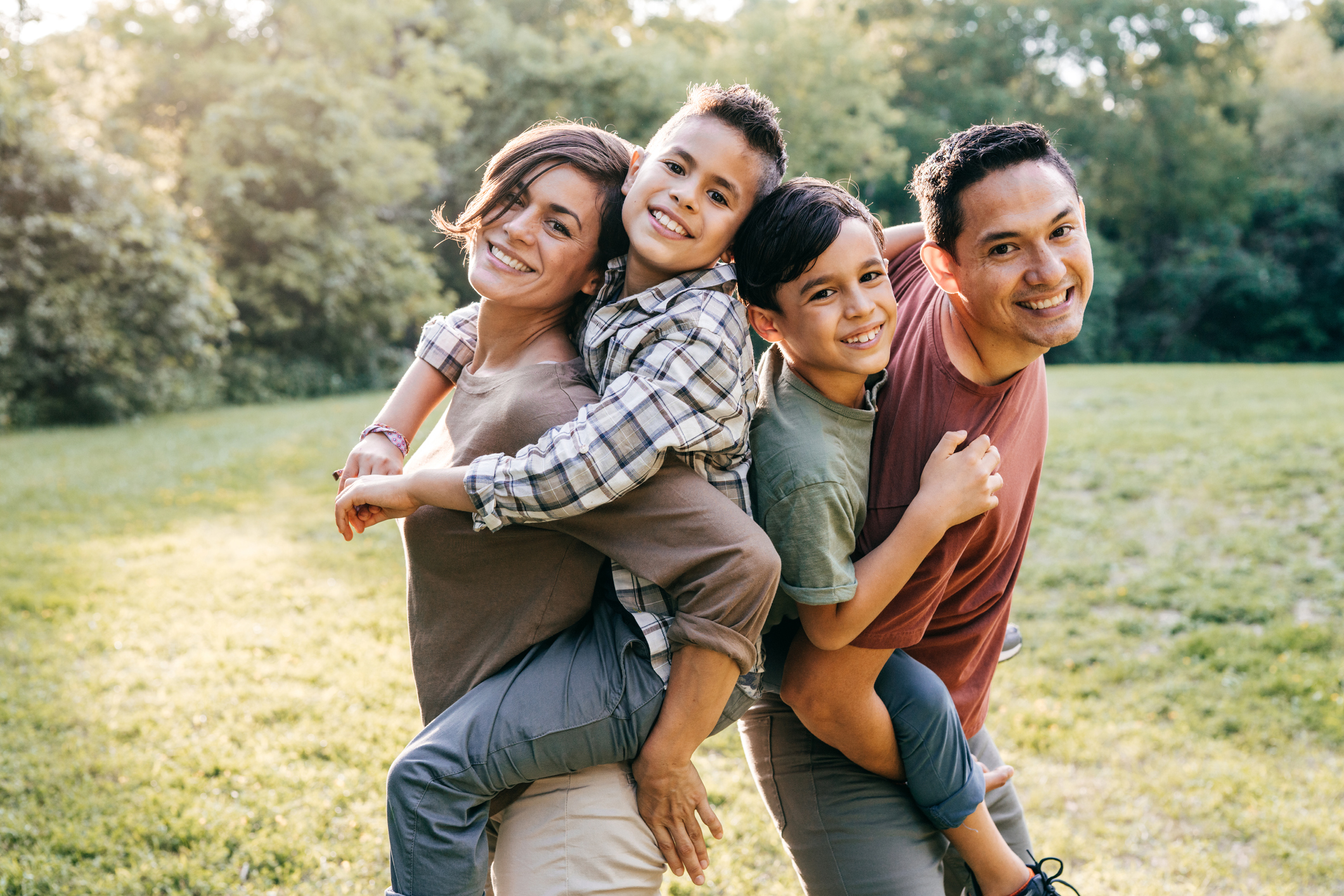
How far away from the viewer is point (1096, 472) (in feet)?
32.3

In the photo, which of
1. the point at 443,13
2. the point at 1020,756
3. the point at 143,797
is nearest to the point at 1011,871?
the point at 1020,756

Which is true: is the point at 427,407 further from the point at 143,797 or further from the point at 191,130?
the point at 191,130

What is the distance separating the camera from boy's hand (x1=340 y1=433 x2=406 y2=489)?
2.44 meters

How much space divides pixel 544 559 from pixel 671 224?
809mm

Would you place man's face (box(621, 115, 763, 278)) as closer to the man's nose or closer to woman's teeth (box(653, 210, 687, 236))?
woman's teeth (box(653, 210, 687, 236))

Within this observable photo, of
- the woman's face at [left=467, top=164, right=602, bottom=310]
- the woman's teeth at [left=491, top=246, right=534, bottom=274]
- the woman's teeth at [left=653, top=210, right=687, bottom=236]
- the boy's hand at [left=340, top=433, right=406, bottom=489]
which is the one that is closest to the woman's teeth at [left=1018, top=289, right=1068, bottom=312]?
the woman's teeth at [left=653, top=210, right=687, bottom=236]

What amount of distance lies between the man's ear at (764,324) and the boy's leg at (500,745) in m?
0.77

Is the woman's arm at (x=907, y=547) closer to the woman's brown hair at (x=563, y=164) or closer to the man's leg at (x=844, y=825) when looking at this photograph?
the man's leg at (x=844, y=825)

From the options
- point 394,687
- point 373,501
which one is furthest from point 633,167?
point 394,687

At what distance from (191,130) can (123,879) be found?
25.2 meters

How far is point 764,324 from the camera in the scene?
236 centimetres

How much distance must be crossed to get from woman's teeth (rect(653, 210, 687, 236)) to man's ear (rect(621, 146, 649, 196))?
129mm

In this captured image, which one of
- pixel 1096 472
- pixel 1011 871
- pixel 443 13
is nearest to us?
pixel 1011 871

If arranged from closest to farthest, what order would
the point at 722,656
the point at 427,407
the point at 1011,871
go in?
the point at 722,656, the point at 1011,871, the point at 427,407
